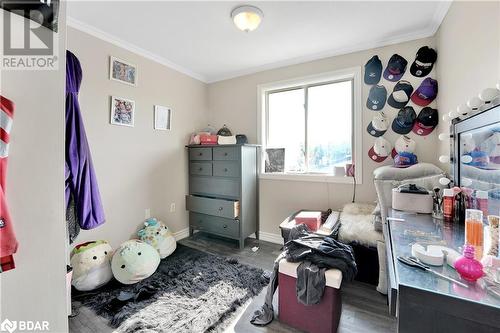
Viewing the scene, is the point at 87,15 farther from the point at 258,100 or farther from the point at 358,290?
the point at 358,290

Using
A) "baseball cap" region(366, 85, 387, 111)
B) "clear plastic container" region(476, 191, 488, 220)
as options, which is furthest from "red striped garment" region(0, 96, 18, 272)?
"baseball cap" region(366, 85, 387, 111)

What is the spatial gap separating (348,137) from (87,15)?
2.86 m

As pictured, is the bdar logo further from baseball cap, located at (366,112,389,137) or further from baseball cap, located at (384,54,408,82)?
baseball cap, located at (384,54,408,82)

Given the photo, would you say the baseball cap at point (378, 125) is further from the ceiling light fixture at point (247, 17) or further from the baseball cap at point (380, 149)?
the ceiling light fixture at point (247, 17)

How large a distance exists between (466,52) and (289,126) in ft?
5.91

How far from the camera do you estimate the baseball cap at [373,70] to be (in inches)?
90.0

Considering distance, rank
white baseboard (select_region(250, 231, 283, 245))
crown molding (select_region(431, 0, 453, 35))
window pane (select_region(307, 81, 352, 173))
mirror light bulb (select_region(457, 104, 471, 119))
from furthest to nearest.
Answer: white baseboard (select_region(250, 231, 283, 245))
window pane (select_region(307, 81, 352, 173))
crown molding (select_region(431, 0, 453, 35))
mirror light bulb (select_region(457, 104, 471, 119))

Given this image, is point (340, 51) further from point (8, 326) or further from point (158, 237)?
point (8, 326)

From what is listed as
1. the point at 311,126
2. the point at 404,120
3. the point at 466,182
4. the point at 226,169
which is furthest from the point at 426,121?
the point at 226,169

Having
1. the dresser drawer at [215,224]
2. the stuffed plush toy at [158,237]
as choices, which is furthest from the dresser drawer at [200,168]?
the stuffed plush toy at [158,237]

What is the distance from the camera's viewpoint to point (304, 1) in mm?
1691

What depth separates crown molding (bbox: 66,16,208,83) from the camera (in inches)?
77.1

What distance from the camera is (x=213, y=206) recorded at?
2.82 meters

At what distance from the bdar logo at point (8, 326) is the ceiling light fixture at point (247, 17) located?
7.24ft
